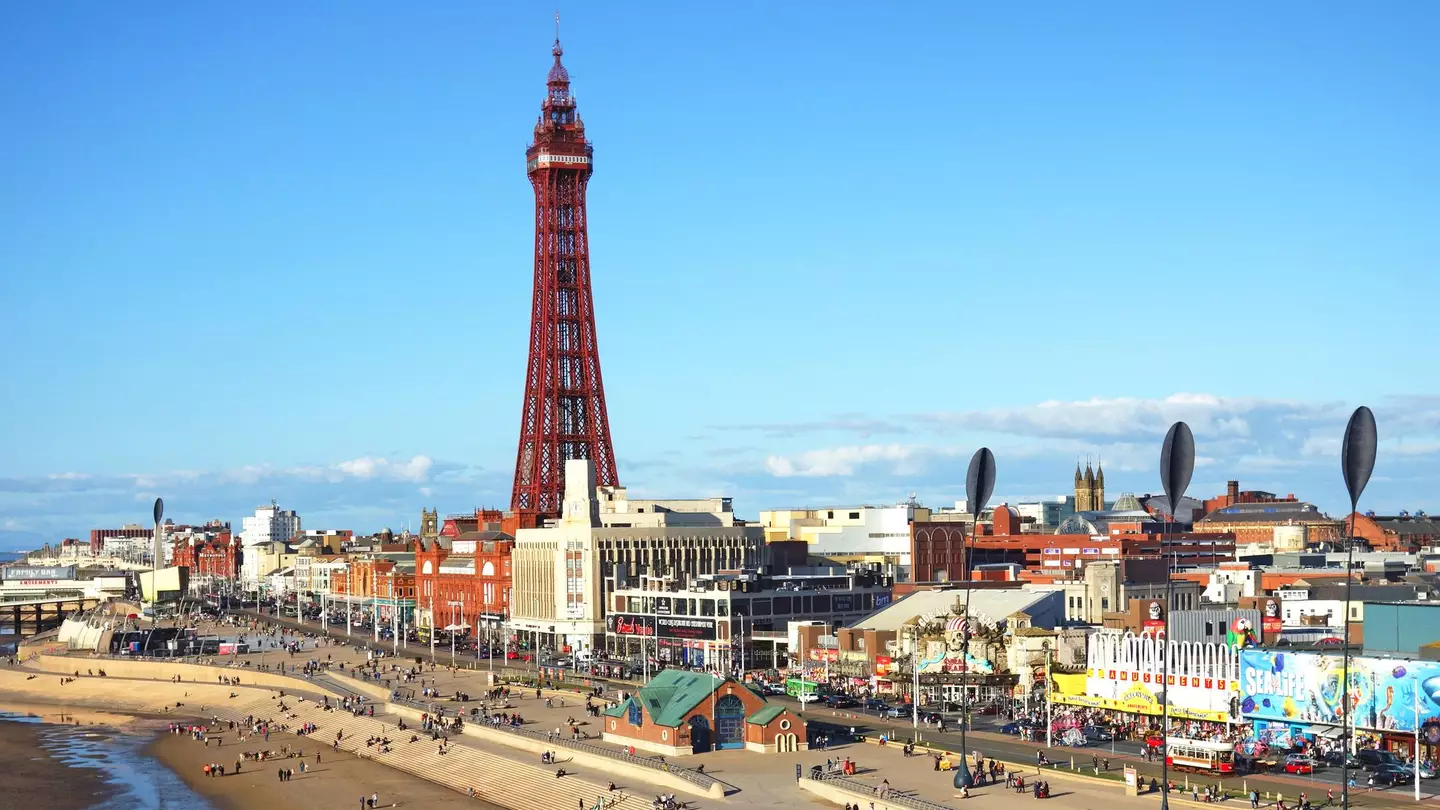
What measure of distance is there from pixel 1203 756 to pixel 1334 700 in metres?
6.45

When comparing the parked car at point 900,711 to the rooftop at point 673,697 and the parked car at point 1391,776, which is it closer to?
the rooftop at point 673,697

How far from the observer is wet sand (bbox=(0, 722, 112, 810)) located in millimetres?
74750

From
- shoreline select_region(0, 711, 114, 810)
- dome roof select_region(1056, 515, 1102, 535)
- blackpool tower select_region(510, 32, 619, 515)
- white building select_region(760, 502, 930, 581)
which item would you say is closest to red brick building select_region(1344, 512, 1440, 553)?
dome roof select_region(1056, 515, 1102, 535)

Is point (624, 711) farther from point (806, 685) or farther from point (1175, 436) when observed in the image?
point (1175, 436)

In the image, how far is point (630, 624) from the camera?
392ft

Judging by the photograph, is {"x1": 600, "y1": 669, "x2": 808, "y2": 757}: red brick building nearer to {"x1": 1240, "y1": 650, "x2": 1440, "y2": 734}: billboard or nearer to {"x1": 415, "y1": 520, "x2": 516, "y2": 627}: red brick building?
{"x1": 1240, "y1": 650, "x2": 1440, "y2": 734}: billboard

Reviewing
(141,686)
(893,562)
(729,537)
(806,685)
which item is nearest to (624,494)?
(729,537)

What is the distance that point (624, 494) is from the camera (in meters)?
146

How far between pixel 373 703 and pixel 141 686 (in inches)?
1188

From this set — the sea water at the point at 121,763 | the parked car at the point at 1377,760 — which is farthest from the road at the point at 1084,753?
the sea water at the point at 121,763

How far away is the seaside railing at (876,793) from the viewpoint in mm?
57484

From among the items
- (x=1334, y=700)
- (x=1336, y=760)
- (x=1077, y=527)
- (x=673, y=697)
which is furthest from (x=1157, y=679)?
(x=1077, y=527)

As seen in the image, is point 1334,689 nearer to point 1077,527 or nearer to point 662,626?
point 662,626

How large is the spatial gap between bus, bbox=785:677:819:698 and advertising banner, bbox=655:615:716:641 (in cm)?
1755
